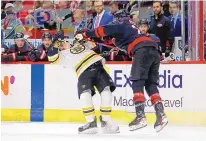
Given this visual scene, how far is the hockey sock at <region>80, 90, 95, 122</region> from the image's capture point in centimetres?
492

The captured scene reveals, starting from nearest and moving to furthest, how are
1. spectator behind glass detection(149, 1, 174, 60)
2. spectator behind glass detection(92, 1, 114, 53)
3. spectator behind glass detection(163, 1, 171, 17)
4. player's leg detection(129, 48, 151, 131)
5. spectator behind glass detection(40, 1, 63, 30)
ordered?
player's leg detection(129, 48, 151, 131)
spectator behind glass detection(92, 1, 114, 53)
spectator behind glass detection(149, 1, 174, 60)
spectator behind glass detection(163, 1, 171, 17)
spectator behind glass detection(40, 1, 63, 30)

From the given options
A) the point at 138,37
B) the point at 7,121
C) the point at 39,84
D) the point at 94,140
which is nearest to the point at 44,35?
the point at 39,84

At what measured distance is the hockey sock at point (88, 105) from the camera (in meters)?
4.92

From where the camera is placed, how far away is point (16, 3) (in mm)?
6770

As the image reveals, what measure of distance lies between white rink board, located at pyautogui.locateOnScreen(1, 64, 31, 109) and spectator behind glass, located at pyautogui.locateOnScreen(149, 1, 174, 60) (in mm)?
1418

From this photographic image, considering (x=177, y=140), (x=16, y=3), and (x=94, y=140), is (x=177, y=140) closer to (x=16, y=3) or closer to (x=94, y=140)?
(x=94, y=140)

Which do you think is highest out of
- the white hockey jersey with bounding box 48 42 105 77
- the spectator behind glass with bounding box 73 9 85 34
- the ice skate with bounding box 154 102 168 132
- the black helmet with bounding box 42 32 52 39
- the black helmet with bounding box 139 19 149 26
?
the spectator behind glass with bounding box 73 9 85 34

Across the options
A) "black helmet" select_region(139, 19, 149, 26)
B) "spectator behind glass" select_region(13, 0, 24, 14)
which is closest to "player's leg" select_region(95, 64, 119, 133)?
"black helmet" select_region(139, 19, 149, 26)

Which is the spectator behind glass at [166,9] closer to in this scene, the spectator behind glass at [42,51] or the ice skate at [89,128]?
the spectator behind glass at [42,51]

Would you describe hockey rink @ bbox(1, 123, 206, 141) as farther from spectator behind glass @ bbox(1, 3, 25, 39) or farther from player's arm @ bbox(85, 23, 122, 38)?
spectator behind glass @ bbox(1, 3, 25, 39)

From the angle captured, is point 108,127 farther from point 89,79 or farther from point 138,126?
point 89,79

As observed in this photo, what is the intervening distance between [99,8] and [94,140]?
7.53ft

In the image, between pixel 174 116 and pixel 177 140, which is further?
pixel 174 116

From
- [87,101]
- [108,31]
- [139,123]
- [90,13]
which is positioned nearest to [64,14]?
[90,13]
